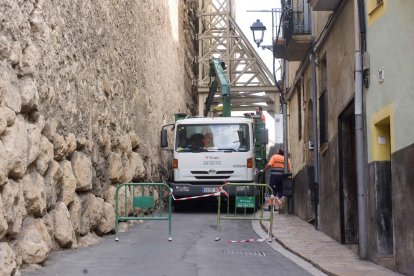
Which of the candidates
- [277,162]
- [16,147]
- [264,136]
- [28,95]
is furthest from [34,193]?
[277,162]

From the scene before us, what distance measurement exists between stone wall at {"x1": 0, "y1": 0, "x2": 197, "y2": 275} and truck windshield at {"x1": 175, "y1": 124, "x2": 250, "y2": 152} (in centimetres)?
99

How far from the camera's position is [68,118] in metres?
10.9

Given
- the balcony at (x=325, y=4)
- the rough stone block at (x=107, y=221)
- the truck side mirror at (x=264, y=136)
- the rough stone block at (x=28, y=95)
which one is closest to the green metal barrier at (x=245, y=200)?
the truck side mirror at (x=264, y=136)

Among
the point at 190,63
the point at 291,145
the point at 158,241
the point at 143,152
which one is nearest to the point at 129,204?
the point at 158,241

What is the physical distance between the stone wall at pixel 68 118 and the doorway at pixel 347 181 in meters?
4.02

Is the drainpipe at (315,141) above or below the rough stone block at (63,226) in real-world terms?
above

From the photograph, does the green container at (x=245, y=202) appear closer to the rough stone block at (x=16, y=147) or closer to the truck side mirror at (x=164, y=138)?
the truck side mirror at (x=164, y=138)

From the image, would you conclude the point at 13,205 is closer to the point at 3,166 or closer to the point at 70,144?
the point at 3,166

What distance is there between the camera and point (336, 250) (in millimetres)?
11031

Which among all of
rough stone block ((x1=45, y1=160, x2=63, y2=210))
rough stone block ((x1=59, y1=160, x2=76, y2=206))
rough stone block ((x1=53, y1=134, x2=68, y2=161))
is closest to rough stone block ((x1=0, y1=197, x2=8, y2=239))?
rough stone block ((x1=45, y1=160, x2=63, y2=210))

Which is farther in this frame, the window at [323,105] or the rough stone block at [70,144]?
the window at [323,105]

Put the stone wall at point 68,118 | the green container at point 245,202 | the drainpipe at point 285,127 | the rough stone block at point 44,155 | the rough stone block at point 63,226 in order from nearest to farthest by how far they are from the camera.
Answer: the stone wall at point 68,118, the rough stone block at point 44,155, the rough stone block at point 63,226, the green container at point 245,202, the drainpipe at point 285,127

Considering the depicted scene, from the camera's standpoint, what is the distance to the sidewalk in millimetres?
8859

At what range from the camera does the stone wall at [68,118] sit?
816 cm
